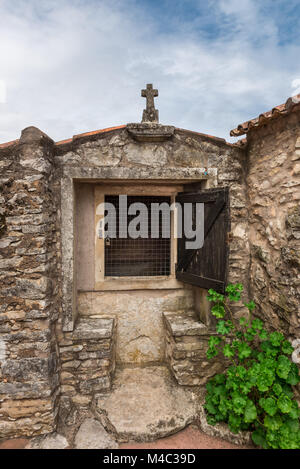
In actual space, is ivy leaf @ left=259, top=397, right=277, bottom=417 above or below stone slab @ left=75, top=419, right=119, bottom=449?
above

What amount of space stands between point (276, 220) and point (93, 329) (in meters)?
2.46

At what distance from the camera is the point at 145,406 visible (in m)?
3.00

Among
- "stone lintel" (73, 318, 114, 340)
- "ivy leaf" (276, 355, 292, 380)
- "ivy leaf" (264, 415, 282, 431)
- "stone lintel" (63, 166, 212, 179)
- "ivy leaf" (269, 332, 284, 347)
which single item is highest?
"stone lintel" (63, 166, 212, 179)

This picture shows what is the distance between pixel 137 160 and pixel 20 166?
4.28 feet

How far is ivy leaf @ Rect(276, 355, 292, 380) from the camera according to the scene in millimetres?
2375

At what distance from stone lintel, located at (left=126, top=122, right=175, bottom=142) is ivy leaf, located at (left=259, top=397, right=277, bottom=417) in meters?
2.95

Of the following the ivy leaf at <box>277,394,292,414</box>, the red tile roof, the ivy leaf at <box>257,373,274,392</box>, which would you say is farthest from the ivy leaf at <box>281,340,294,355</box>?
the red tile roof

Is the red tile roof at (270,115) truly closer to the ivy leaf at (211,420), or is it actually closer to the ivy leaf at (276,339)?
the ivy leaf at (276,339)

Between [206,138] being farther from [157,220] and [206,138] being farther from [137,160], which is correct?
[157,220]

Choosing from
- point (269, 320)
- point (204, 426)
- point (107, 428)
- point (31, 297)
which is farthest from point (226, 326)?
point (31, 297)

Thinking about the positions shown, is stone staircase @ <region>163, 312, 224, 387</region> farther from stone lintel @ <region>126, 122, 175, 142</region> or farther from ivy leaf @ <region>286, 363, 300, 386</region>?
stone lintel @ <region>126, 122, 175, 142</region>

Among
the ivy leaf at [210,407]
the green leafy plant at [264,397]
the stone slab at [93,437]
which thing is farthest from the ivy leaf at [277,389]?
the stone slab at [93,437]

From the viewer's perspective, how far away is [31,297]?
276cm

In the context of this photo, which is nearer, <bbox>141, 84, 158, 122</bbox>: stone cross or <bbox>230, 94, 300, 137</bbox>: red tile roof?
<bbox>230, 94, 300, 137</bbox>: red tile roof
